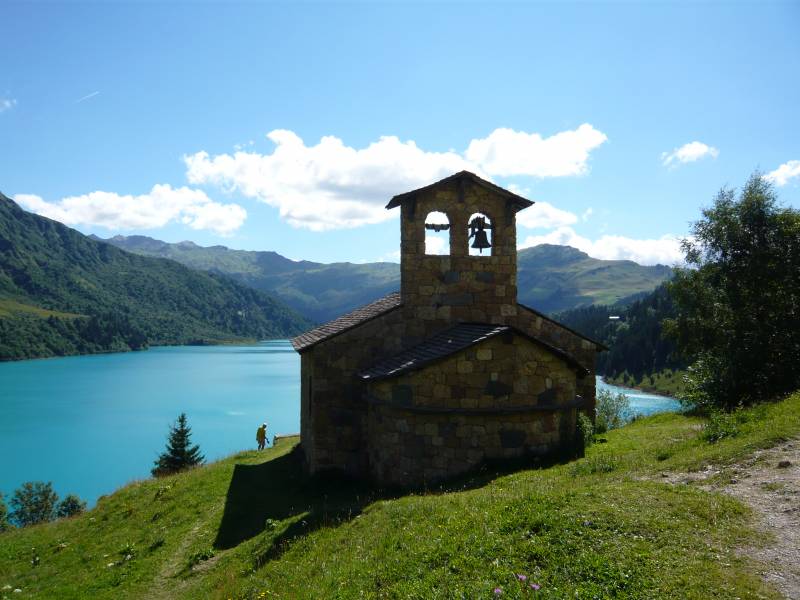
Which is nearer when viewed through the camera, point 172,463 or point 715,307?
point 715,307

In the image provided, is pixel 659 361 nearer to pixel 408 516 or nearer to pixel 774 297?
pixel 774 297

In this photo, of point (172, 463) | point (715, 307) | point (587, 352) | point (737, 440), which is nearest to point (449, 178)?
point (587, 352)

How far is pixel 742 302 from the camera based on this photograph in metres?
20.2

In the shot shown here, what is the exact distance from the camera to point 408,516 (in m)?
8.98

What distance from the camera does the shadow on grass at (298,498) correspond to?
10.6 metres

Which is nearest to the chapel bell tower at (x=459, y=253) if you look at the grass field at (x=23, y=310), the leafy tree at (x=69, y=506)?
the leafy tree at (x=69, y=506)

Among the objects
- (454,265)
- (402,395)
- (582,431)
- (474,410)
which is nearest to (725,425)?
(582,431)

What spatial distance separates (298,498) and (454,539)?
25.1 ft

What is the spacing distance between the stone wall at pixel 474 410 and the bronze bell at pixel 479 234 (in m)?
3.73

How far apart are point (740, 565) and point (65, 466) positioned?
2505 inches

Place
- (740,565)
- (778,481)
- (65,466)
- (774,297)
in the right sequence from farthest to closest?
1. (65,466)
2. (774,297)
3. (778,481)
4. (740,565)

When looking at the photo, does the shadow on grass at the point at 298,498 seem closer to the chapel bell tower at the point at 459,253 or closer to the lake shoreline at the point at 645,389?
the chapel bell tower at the point at 459,253

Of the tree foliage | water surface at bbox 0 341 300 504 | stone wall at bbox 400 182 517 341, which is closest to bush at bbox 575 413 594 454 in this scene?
stone wall at bbox 400 182 517 341

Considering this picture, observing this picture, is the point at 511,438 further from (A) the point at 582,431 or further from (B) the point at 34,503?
(B) the point at 34,503
